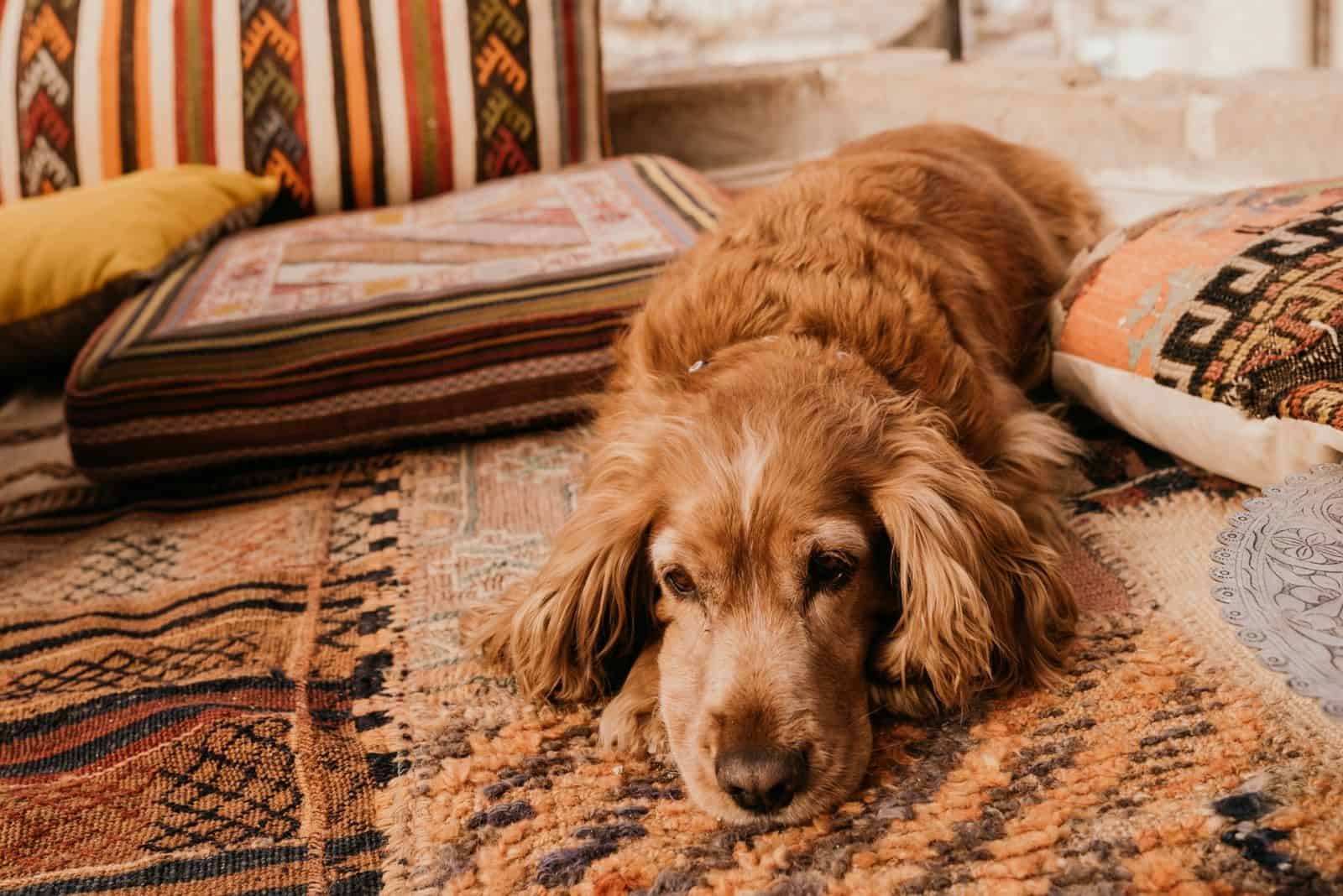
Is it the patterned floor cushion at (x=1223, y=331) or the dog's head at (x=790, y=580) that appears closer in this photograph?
the dog's head at (x=790, y=580)

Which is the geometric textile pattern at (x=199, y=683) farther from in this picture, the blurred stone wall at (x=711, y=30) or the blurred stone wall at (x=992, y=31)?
the blurred stone wall at (x=711, y=30)

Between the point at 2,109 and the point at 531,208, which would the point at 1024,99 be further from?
the point at 2,109

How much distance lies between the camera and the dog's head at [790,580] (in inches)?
56.7

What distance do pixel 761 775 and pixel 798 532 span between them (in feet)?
1.08

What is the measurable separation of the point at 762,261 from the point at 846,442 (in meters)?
0.53

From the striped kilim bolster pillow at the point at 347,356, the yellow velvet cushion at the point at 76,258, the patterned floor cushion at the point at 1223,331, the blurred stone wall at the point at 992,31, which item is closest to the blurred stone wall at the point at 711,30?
the blurred stone wall at the point at 992,31

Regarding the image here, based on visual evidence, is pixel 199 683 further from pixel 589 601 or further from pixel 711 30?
pixel 711 30

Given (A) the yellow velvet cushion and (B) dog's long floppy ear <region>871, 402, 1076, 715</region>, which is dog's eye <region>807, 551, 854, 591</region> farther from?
(A) the yellow velvet cushion

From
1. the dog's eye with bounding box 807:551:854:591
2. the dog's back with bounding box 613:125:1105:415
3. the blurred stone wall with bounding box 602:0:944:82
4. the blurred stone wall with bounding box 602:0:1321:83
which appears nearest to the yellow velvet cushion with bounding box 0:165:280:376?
the dog's back with bounding box 613:125:1105:415

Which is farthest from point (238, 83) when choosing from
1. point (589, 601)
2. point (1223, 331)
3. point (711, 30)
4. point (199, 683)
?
point (711, 30)

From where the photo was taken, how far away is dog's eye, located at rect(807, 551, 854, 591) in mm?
1552

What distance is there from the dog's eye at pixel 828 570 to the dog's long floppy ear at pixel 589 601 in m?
0.26

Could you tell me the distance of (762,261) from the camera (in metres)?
2.04

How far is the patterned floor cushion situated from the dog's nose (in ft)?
2.91
